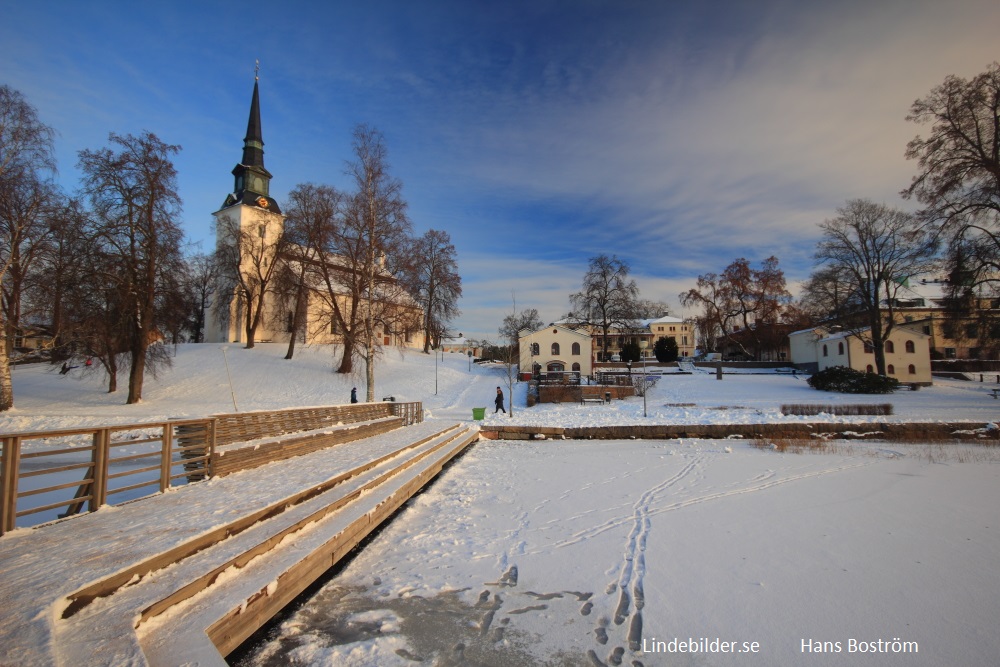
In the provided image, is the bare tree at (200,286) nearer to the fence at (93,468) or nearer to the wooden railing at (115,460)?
the wooden railing at (115,460)

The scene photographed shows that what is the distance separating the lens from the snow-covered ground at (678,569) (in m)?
3.89

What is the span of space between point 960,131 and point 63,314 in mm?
41403

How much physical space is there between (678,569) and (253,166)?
185ft

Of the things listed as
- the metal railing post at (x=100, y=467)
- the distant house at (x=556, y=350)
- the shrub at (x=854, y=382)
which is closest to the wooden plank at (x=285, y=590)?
the metal railing post at (x=100, y=467)

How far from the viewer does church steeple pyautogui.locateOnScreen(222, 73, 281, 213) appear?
51156 mm

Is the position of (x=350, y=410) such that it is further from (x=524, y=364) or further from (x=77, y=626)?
(x=524, y=364)

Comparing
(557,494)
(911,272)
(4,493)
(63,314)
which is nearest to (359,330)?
(63,314)

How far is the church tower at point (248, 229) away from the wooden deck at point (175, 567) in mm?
32665

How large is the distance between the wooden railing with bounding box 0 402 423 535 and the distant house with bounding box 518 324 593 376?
1189 inches

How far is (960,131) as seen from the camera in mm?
24062

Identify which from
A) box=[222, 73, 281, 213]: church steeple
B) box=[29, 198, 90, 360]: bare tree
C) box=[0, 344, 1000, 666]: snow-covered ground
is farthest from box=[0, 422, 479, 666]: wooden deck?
box=[222, 73, 281, 213]: church steeple

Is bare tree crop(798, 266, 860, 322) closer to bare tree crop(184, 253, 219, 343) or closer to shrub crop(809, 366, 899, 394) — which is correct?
shrub crop(809, 366, 899, 394)

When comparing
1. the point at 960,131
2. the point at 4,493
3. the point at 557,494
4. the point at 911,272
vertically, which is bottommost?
the point at 557,494

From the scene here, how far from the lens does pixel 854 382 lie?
30453 mm
